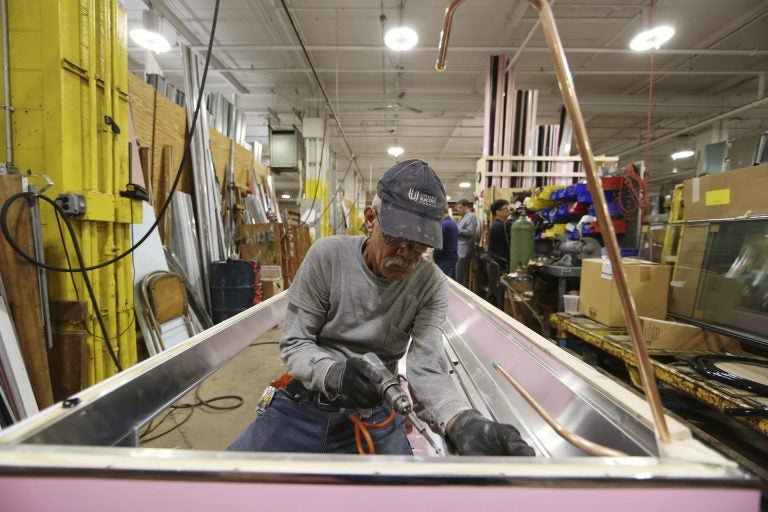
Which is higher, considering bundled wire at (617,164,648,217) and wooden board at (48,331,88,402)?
bundled wire at (617,164,648,217)

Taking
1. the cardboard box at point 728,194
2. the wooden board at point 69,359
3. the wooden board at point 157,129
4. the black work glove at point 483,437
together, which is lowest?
the wooden board at point 69,359

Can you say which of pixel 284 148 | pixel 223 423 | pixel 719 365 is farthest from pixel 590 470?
pixel 284 148

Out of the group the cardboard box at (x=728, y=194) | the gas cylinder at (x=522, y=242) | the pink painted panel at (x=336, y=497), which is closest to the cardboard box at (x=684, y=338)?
the cardboard box at (x=728, y=194)

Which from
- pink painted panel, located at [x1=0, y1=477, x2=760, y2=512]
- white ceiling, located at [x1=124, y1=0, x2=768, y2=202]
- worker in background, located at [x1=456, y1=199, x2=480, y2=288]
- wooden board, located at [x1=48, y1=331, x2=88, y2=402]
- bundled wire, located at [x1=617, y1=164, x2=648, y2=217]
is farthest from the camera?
worker in background, located at [x1=456, y1=199, x2=480, y2=288]

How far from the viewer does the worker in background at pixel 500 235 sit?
461cm

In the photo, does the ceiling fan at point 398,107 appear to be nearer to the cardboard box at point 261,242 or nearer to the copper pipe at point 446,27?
the cardboard box at point 261,242

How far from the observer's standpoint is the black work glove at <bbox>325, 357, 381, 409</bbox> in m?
0.94

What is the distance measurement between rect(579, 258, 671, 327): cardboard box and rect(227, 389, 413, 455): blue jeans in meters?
1.72

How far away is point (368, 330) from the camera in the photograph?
1181mm

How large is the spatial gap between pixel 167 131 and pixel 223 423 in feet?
10.3

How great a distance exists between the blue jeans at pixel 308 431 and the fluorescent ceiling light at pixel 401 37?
410 cm

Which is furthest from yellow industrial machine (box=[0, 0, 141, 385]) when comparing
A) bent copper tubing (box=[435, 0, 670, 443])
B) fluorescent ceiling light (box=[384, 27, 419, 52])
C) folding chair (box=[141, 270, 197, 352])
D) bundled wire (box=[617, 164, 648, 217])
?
bundled wire (box=[617, 164, 648, 217])

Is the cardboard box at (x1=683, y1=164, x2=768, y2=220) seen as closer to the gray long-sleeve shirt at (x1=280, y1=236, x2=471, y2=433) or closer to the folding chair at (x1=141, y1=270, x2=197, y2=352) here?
the gray long-sleeve shirt at (x1=280, y1=236, x2=471, y2=433)

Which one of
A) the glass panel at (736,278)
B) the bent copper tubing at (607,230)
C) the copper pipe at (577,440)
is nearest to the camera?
the bent copper tubing at (607,230)
